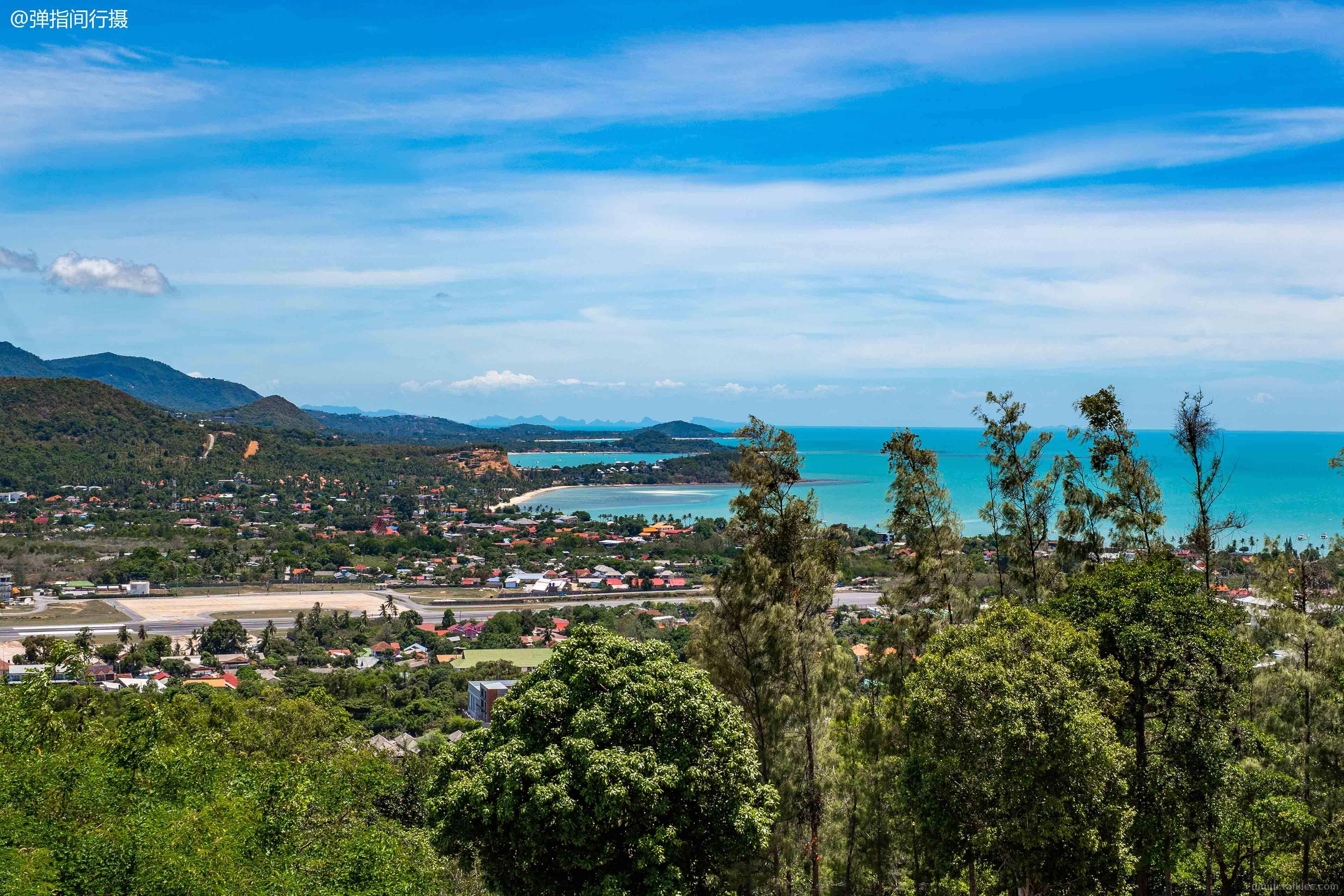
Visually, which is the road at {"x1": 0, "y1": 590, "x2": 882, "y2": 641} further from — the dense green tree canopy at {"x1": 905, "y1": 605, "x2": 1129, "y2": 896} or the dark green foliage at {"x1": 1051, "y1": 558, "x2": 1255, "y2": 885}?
the dense green tree canopy at {"x1": 905, "y1": 605, "x2": 1129, "y2": 896}

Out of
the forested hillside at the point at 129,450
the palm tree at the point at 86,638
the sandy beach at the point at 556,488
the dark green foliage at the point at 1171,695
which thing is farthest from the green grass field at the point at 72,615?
the sandy beach at the point at 556,488

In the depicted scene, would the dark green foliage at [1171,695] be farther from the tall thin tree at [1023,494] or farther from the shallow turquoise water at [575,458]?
the shallow turquoise water at [575,458]

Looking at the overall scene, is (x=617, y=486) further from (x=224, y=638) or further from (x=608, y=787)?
(x=608, y=787)

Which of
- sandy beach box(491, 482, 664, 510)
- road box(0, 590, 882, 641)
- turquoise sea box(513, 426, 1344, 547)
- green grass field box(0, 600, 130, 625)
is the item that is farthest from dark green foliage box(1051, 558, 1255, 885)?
sandy beach box(491, 482, 664, 510)

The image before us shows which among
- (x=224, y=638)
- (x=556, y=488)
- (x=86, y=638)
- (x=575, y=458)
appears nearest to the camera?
(x=86, y=638)

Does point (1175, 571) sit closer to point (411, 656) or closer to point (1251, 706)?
point (1251, 706)

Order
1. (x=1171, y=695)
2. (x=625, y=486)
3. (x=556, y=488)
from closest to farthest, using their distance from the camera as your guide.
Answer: (x=1171, y=695) → (x=556, y=488) → (x=625, y=486)

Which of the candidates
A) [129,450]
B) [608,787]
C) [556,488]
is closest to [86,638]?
[608,787]
